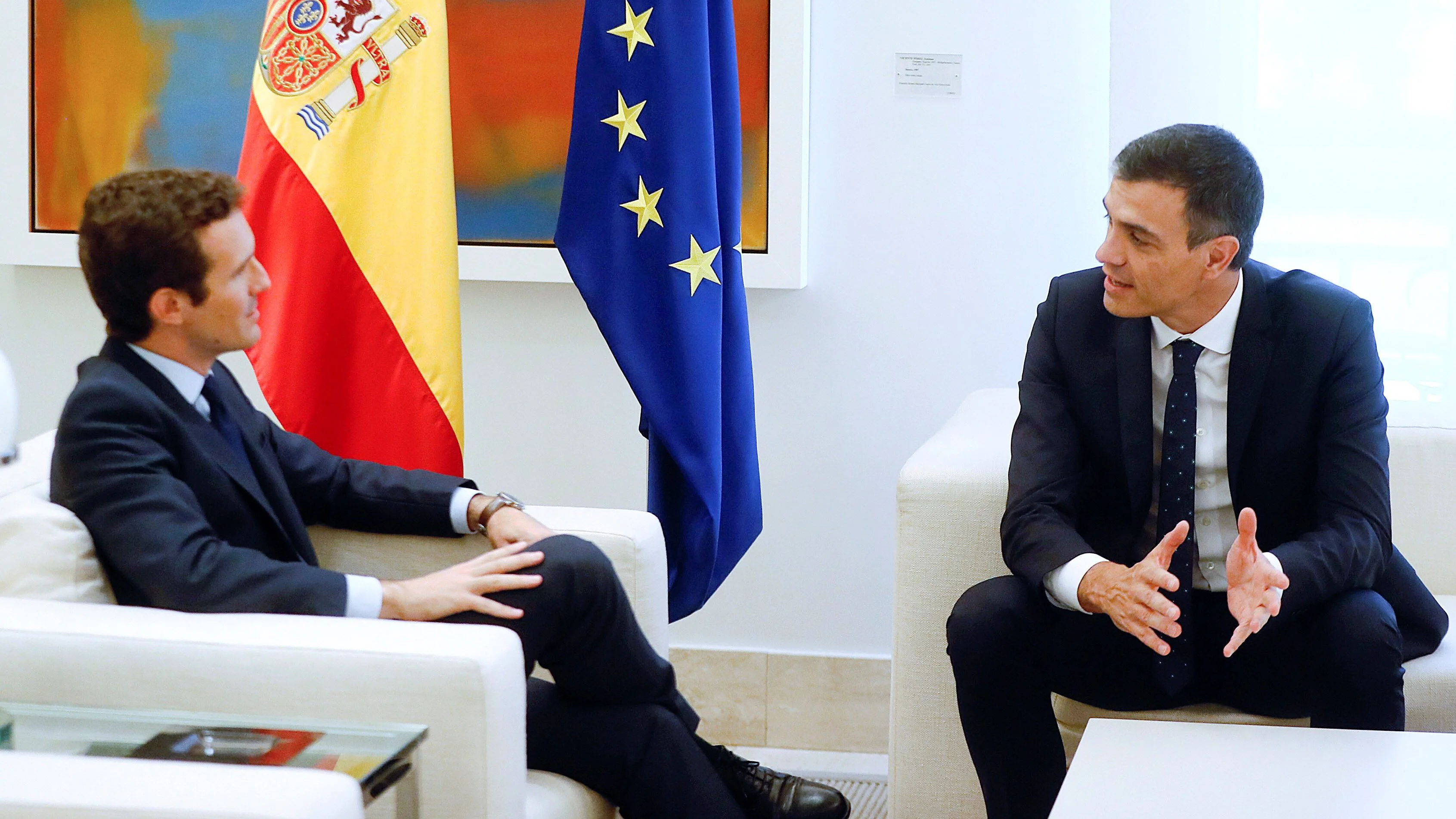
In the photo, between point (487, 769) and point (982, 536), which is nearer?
point (487, 769)

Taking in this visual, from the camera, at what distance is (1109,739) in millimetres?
1703

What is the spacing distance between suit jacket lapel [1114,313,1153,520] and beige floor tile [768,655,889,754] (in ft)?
3.97

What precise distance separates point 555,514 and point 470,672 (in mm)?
652

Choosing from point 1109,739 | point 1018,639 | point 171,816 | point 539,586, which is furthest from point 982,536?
point 171,816

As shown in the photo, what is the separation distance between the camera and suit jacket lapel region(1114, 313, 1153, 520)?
2.15 meters

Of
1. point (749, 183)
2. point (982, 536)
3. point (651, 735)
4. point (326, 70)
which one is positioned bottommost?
point (651, 735)

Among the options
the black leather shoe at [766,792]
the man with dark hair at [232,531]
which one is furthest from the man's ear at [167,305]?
the black leather shoe at [766,792]

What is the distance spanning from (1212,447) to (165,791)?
1.62 m

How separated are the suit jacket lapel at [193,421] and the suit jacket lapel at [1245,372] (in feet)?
4.77

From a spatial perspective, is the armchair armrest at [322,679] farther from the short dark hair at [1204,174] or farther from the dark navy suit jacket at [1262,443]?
the short dark hair at [1204,174]

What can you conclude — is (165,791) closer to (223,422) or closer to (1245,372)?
(223,422)

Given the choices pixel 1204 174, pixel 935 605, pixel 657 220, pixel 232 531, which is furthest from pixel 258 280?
pixel 1204 174

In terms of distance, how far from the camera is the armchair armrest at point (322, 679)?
1.52 meters

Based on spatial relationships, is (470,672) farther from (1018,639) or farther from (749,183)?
(749,183)
